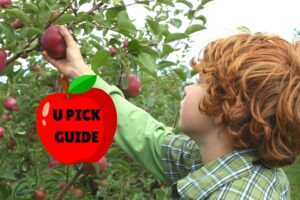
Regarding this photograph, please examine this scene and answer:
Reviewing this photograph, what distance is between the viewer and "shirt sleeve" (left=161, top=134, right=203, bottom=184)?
1.70 m

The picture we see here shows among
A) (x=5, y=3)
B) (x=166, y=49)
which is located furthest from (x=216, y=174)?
(x=5, y=3)

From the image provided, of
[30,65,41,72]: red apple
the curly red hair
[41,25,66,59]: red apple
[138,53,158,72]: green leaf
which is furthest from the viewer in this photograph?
[30,65,41,72]: red apple

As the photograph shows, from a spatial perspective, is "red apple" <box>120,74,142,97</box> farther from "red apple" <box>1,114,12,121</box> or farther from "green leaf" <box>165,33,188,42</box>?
"red apple" <box>1,114,12,121</box>

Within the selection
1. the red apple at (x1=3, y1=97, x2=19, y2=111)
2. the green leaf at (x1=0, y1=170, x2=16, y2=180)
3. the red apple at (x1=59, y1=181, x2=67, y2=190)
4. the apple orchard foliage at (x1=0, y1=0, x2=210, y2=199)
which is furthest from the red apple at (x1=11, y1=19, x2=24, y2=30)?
the red apple at (x1=59, y1=181, x2=67, y2=190)

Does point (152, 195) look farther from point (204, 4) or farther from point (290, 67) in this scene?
point (290, 67)

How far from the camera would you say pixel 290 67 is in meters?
1.45

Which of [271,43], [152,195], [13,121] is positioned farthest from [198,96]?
[152,195]

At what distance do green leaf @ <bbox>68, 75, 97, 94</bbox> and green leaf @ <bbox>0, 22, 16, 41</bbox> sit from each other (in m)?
0.47

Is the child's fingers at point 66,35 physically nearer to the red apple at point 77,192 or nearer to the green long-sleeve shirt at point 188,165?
the green long-sleeve shirt at point 188,165

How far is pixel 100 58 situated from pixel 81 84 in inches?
18.1

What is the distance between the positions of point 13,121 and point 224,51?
3.34 ft

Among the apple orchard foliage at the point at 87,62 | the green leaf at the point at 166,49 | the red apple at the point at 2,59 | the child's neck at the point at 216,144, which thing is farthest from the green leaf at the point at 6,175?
the child's neck at the point at 216,144

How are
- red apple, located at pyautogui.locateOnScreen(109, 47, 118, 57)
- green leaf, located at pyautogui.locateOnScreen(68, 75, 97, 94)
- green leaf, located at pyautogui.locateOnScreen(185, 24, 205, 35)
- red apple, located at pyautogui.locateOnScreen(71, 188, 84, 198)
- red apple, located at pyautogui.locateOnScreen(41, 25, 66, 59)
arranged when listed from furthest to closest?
red apple, located at pyautogui.locateOnScreen(71, 188, 84, 198)
green leaf, located at pyautogui.locateOnScreen(185, 24, 205, 35)
red apple, located at pyautogui.locateOnScreen(109, 47, 118, 57)
red apple, located at pyautogui.locateOnScreen(41, 25, 66, 59)
green leaf, located at pyautogui.locateOnScreen(68, 75, 97, 94)

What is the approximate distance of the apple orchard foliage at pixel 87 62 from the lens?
5.64ft
